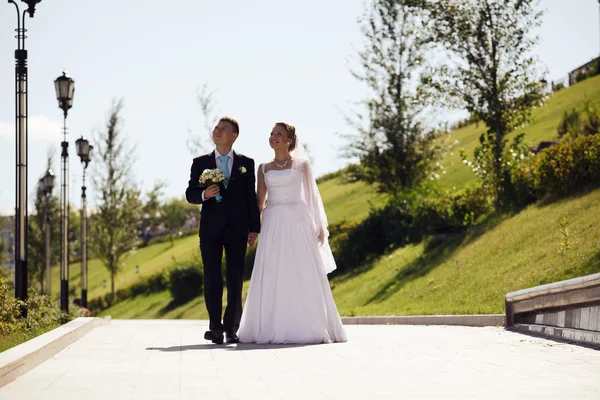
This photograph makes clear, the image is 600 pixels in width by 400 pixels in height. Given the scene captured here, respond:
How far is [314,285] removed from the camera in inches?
469

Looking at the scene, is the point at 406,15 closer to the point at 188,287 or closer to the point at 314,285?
the point at 188,287

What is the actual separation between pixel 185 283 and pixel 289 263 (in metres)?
32.2

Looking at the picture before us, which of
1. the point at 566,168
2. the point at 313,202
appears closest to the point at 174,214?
the point at 566,168

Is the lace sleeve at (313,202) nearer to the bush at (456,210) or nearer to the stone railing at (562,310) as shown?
the stone railing at (562,310)

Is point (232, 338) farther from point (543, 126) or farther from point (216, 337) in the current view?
point (543, 126)

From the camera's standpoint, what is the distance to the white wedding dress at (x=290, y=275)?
11609mm

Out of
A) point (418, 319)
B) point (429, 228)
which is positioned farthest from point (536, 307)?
point (429, 228)

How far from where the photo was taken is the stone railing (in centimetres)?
1003

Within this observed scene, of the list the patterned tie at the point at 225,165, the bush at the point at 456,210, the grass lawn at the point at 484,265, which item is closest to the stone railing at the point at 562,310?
the grass lawn at the point at 484,265

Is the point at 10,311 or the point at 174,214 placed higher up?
the point at 174,214

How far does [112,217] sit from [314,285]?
4069cm

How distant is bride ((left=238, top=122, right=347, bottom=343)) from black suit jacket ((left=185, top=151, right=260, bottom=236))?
1.45 ft

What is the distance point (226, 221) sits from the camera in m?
11.5

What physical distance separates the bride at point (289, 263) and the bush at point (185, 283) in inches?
1241
